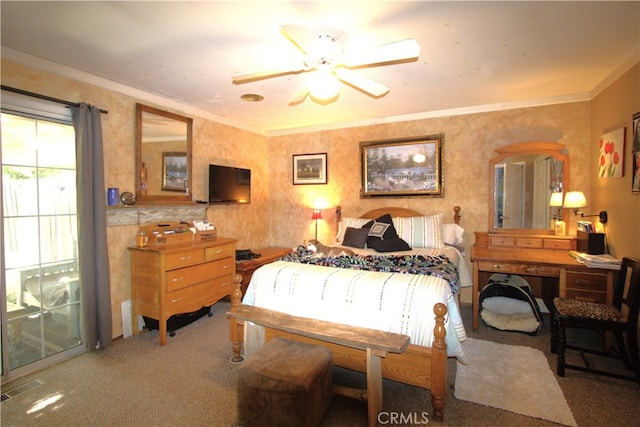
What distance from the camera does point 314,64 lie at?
83.5 inches

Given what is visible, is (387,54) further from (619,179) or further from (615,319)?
(619,179)

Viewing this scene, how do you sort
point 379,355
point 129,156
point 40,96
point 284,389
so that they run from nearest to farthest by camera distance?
1. point 284,389
2. point 379,355
3. point 40,96
4. point 129,156

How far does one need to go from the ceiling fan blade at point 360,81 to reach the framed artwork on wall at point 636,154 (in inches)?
82.9

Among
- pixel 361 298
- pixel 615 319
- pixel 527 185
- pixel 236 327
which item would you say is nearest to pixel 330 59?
pixel 361 298

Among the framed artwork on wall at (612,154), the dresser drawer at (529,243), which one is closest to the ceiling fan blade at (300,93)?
the framed artwork on wall at (612,154)

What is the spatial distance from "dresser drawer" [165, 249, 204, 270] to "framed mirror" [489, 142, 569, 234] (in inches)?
136

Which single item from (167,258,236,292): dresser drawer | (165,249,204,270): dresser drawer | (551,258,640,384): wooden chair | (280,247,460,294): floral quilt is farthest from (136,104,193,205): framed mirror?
(551,258,640,384): wooden chair

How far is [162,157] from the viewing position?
3.65 metres

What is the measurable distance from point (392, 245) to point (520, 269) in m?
1.27

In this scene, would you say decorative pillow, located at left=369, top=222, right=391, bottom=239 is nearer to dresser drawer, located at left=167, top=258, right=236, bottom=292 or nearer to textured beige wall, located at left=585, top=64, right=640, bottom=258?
dresser drawer, located at left=167, top=258, right=236, bottom=292

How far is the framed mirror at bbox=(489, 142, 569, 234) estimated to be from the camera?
3770mm

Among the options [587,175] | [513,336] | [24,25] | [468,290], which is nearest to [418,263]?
[513,336]

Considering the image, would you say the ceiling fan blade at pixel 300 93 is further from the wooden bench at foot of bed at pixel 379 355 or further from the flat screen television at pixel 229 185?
the flat screen television at pixel 229 185

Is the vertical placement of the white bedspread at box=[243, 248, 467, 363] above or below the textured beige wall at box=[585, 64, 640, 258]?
below
